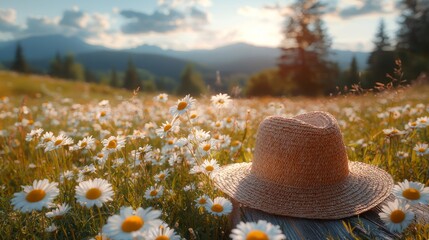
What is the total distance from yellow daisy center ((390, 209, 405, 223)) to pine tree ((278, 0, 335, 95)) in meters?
40.5

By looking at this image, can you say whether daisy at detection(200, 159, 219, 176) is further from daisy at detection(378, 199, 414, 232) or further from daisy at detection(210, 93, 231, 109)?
daisy at detection(378, 199, 414, 232)

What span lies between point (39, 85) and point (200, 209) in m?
25.0

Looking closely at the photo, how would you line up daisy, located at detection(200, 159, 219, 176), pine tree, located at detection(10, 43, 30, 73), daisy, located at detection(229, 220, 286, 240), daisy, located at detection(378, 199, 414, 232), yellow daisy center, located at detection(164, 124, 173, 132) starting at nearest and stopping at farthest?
daisy, located at detection(229, 220, 286, 240), daisy, located at detection(378, 199, 414, 232), daisy, located at detection(200, 159, 219, 176), yellow daisy center, located at detection(164, 124, 173, 132), pine tree, located at detection(10, 43, 30, 73)

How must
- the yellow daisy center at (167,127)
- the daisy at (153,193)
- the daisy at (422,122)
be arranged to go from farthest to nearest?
the daisy at (422,122)
the yellow daisy center at (167,127)
the daisy at (153,193)

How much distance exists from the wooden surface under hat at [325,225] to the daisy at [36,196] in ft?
3.77

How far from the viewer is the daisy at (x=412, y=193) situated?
6.46 feet

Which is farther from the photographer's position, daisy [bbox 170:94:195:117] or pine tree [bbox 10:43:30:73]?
pine tree [bbox 10:43:30:73]

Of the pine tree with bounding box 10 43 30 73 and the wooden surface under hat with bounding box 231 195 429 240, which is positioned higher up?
the wooden surface under hat with bounding box 231 195 429 240

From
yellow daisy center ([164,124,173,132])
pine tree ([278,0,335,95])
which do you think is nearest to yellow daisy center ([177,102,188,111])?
yellow daisy center ([164,124,173,132])

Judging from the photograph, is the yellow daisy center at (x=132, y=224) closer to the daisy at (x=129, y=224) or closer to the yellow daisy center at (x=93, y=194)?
the daisy at (x=129, y=224)

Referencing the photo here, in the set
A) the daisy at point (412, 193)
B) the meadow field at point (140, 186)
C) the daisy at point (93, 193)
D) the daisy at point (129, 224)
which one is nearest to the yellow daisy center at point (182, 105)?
the meadow field at point (140, 186)

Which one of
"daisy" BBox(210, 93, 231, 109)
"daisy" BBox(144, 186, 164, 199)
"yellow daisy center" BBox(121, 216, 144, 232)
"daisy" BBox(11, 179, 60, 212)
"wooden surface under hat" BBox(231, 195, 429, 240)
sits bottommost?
"wooden surface under hat" BBox(231, 195, 429, 240)

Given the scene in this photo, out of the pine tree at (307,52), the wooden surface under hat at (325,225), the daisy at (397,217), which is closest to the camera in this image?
the daisy at (397,217)

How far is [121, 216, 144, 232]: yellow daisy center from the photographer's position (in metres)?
1.44
